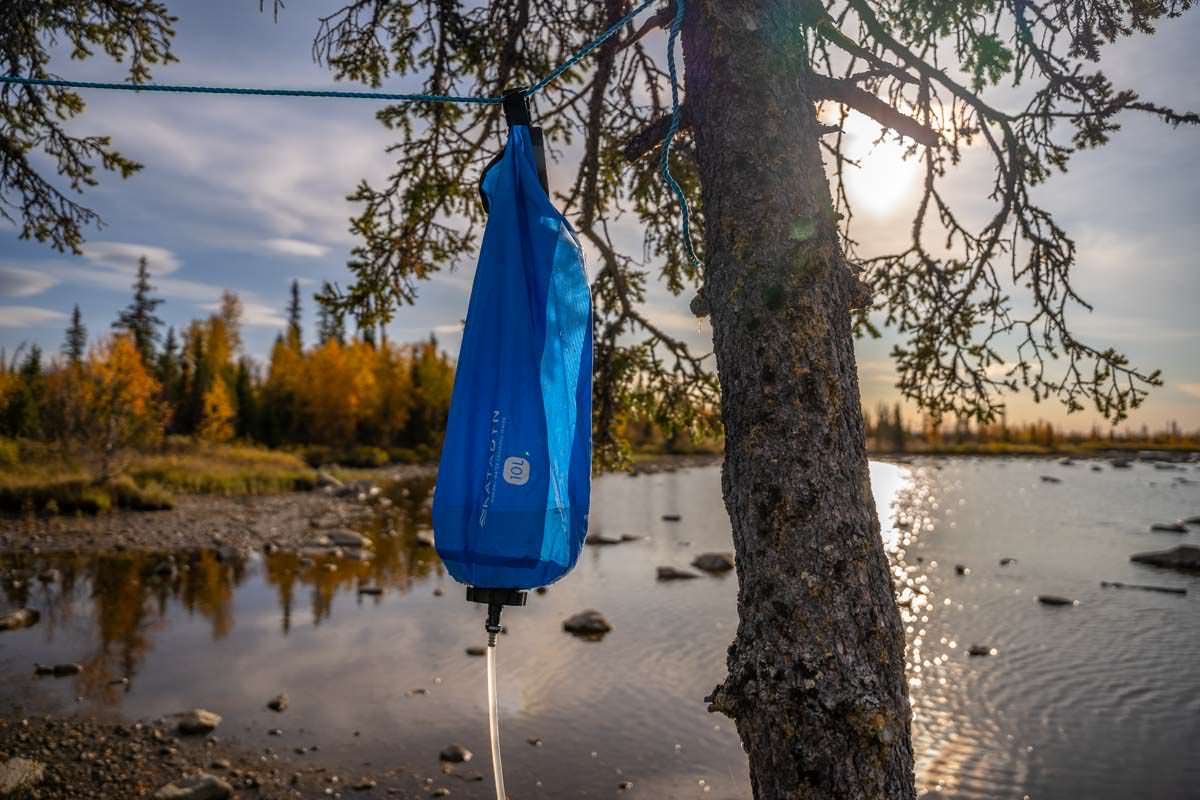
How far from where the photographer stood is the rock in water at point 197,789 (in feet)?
19.5

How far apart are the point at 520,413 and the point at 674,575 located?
1418cm

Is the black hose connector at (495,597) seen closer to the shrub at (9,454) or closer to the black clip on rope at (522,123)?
the black clip on rope at (522,123)

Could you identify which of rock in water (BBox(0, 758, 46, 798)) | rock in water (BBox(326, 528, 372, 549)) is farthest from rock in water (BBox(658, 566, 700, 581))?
rock in water (BBox(0, 758, 46, 798))

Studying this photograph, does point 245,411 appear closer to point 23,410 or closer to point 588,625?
point 23,410

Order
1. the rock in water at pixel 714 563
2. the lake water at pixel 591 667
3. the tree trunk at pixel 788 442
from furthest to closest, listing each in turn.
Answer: the rock in water at pixel 714 563 < the lake water at pixel 591 667 < the tree trunk at pixel 788 442

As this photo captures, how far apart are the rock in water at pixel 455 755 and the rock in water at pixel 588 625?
13.9 feet

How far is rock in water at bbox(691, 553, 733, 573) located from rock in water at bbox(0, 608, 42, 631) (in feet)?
40.6

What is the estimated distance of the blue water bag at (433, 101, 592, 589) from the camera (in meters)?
2.03

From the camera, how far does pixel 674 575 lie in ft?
51.2

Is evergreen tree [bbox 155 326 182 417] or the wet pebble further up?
evergreen tree [bbox 155 326 182 417]

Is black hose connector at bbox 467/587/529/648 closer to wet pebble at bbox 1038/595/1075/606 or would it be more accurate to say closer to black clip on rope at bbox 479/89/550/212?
black clip on rope at bbox 479/89/550/212

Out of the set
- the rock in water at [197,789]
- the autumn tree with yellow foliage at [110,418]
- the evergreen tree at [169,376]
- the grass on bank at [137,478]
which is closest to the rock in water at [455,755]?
the rock in water at [197,789]

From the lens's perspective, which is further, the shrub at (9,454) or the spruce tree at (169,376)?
the spruce tree at (169,376)

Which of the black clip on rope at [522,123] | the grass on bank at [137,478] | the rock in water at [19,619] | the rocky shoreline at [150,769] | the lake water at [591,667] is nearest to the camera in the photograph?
the black clip on rope at [522,123]
